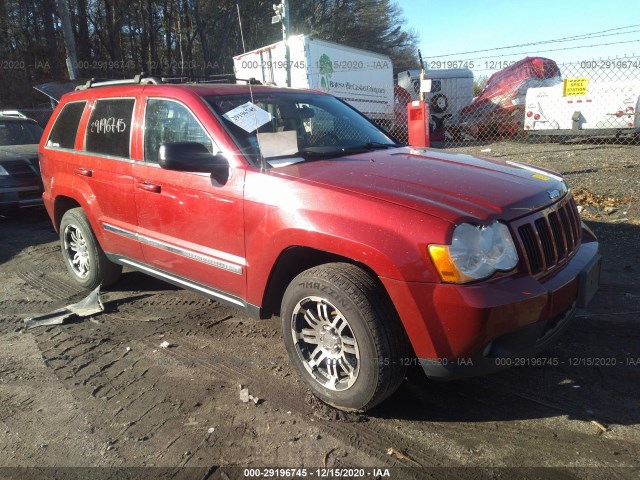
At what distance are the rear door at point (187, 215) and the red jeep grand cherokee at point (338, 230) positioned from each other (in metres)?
0.01

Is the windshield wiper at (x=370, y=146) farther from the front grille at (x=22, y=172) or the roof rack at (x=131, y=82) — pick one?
the front grille at (x=22, y=172)

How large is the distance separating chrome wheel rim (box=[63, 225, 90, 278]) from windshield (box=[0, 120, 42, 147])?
4.98 meters

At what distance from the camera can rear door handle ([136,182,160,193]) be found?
359 cm

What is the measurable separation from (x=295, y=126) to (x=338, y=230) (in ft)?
4.76

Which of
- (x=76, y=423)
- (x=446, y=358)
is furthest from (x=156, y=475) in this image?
(x=446, y=358)

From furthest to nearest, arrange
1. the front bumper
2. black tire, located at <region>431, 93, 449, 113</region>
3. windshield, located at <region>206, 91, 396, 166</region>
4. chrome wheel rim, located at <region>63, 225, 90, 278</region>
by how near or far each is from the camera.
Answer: black tire, located at <region>431, 93, 449, 113</region> → chrome wheel rim, located at <region>63, 225, 90, 278</region> → windshield, located at <region>206, 91, 396, 166</region> → the front bumper

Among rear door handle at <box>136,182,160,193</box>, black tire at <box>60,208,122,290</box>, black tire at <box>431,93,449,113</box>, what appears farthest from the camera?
black tire at <box>431,93,449,113</box>

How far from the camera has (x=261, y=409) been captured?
2.84 meters

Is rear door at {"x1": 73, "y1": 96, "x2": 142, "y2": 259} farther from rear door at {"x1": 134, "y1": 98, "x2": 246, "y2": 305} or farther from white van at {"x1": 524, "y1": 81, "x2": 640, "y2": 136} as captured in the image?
white van at {"x1": 524, "y1": 81, "x2": 640, "y2": 136}

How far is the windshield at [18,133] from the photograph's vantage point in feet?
28.8

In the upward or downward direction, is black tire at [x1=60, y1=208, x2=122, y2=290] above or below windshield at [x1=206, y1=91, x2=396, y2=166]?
below

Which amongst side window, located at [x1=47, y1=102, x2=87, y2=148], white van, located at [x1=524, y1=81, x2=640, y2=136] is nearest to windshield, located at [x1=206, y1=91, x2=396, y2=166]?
side window, located at [x1=47, y1=102, x2=87, y2=148]

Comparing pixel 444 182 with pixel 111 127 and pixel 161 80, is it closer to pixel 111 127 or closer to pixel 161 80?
pixel 161 80

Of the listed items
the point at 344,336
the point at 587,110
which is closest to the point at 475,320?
the point at 344,336
